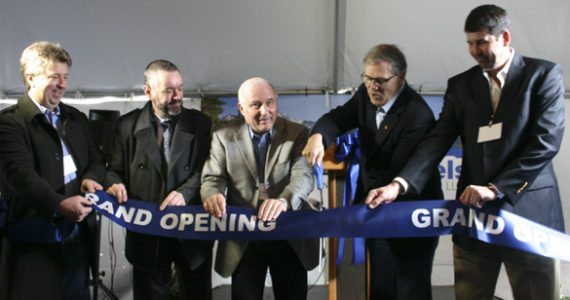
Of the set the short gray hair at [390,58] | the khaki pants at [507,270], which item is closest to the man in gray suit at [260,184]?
the short gray hair at [390,58]

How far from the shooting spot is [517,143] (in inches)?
81.4

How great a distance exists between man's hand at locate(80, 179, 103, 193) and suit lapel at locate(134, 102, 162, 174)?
0.32 meters

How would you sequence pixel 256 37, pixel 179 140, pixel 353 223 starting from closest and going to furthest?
pixel 353 223, pixel 179 140, pixel 256 37

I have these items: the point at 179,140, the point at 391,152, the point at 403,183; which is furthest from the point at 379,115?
the point at 179,140

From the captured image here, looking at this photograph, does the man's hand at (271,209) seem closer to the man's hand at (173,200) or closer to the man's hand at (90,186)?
the man's hand at (173,200)

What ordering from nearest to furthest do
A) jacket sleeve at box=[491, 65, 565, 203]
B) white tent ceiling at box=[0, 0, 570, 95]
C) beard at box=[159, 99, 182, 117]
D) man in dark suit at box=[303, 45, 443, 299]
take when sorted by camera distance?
jacket sleeve at box=[491, 65, 565, 203] → man in dark suit at box=[303, 45, 443, 299] → beard at box=[159, 99, 182, 117] → white tent ceiling at box=[0, 0, 570, 95]

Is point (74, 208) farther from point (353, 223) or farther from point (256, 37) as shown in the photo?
point (256, 37)

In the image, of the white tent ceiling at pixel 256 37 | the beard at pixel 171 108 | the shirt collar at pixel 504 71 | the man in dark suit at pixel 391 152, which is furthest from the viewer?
the white tent ceiling at pixel 256 37

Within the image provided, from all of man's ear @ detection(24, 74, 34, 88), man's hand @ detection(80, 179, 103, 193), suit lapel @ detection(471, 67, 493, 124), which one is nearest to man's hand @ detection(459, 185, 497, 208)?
suit lapel @ detection(471, 67, 493, 124)

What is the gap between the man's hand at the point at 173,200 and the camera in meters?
2.40

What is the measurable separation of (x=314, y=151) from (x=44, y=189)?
4.54 feet

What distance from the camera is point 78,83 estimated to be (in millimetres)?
4844

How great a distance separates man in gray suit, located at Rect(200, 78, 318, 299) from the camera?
7.55ft

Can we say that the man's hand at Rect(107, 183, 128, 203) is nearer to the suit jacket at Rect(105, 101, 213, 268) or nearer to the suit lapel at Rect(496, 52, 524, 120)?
the suit jacket at Rect(105, 101, 213, 268)
